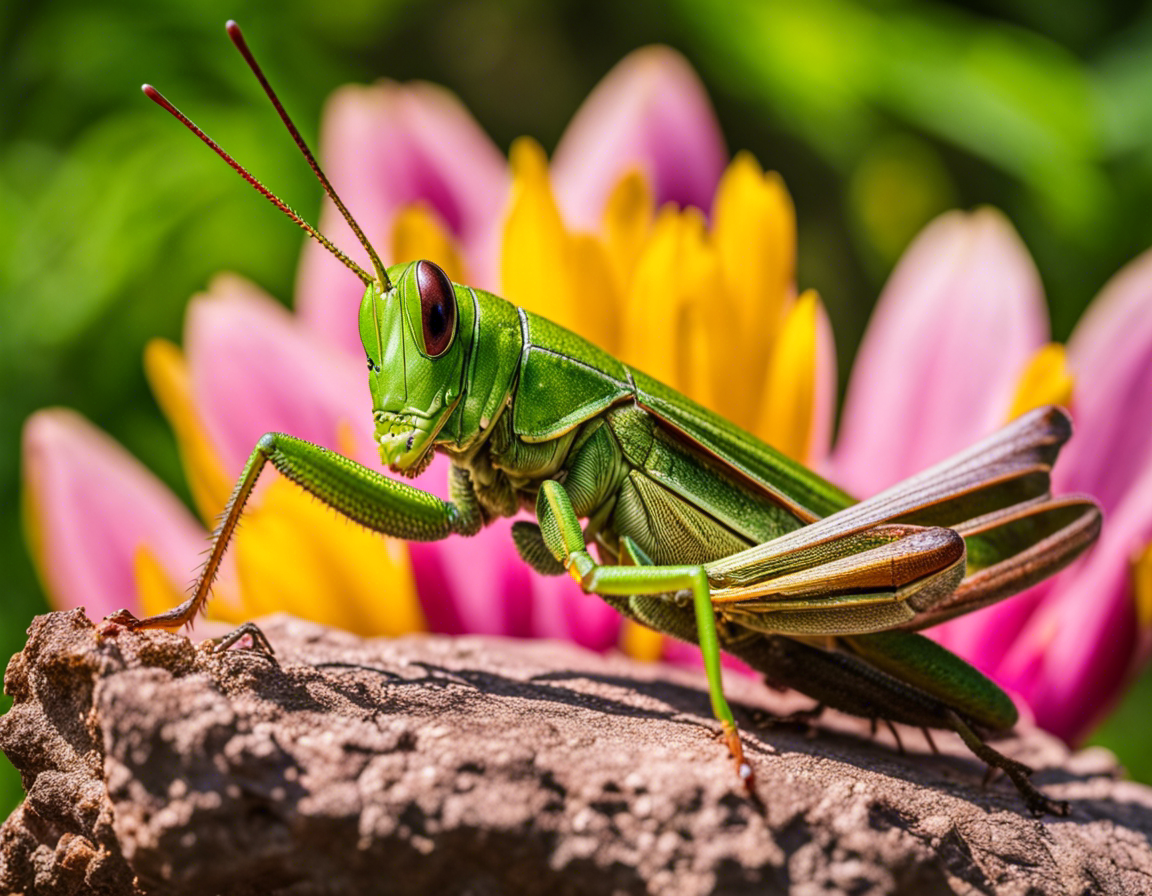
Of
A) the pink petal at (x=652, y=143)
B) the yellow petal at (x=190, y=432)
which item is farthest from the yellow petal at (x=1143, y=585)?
the yellow petal at (x=190, y=432)

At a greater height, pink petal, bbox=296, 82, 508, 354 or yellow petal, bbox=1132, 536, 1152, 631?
pink petal, bbox=296, 82, 508, 354

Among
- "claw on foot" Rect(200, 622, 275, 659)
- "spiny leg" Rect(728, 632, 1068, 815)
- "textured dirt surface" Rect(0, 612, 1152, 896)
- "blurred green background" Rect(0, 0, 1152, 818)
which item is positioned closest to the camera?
"textured dirt surface" Rect(0, 612, 1152, 896)

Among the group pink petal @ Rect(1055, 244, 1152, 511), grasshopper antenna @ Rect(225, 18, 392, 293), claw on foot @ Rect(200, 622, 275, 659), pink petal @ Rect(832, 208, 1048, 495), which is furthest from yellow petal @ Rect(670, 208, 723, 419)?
claw on foot @ Rect(200, 622, 275, 659)

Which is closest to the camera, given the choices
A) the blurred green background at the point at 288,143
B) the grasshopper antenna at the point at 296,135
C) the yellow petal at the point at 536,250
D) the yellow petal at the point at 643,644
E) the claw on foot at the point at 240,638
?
the claw on foot at the point at 240,638

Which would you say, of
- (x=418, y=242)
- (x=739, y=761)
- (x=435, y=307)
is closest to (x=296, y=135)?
(x=435, y=307)

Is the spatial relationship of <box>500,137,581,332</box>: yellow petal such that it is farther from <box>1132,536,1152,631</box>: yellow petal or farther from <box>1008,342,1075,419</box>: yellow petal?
<box>1132,536,1152,631</box>: yellow petal

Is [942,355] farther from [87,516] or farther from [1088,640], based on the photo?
[87,516]

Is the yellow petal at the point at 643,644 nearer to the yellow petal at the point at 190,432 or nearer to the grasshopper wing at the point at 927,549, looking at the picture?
the grasshopper wing at the point at 927,549
